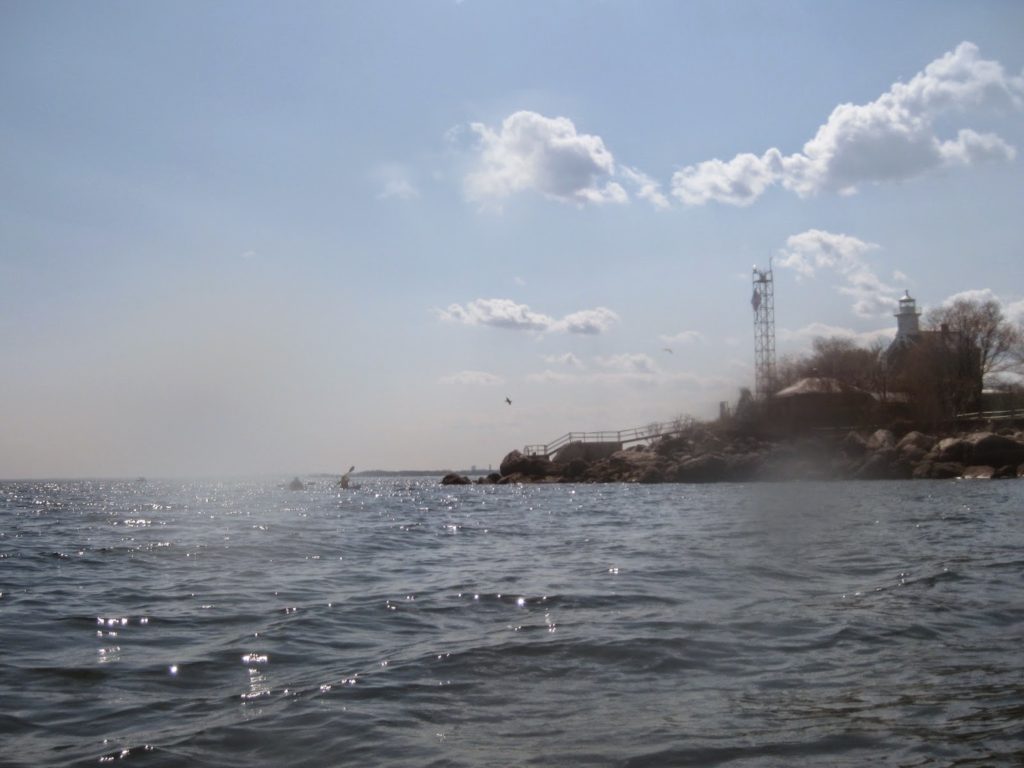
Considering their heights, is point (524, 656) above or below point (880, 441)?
below

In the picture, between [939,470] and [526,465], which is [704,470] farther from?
[526,465]

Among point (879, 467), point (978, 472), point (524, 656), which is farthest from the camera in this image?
point (879, 467)

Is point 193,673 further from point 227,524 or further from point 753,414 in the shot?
point 753,414

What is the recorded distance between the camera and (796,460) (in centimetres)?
5116

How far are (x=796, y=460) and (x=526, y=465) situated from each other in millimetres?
19471

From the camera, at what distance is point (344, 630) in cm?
857

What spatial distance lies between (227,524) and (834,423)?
45819 millimetres

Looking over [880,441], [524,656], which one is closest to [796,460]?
[880,441]

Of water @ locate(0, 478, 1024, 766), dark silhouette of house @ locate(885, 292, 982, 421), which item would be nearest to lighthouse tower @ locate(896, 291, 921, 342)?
dark silhouette of house @ locate(885, 292, 982, 421)

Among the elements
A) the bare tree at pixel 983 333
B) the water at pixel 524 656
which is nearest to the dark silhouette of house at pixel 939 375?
the bare tree at pixel 983 333

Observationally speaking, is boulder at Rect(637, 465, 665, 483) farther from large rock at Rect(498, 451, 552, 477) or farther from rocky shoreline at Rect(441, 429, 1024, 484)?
large rock at Rect(498, 451, 552, 477)

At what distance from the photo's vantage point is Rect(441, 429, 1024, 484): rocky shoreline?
144 ft

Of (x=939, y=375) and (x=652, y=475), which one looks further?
(x=939, y=375)

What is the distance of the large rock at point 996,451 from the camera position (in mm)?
42969
